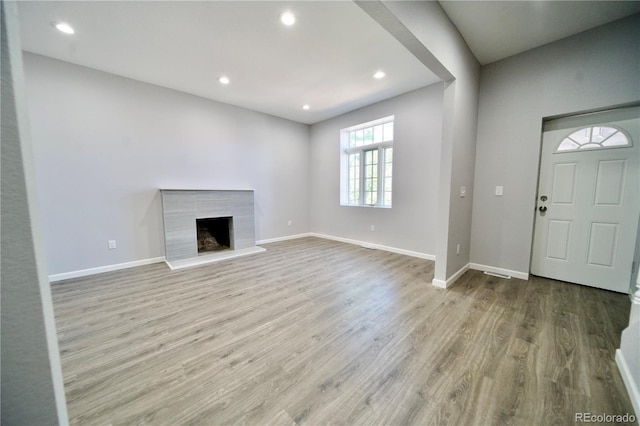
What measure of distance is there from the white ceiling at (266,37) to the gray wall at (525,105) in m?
0.19

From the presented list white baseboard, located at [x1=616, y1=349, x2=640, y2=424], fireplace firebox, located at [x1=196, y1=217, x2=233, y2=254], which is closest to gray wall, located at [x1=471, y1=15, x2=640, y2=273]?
white baseboard, located at [x1=616, y1=349, x2=640, y2=424]

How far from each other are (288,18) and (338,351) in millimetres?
2935

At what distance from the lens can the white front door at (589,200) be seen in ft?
7.72

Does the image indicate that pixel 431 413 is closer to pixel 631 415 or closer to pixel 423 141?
pixel 631 415

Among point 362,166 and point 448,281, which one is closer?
point 448,281

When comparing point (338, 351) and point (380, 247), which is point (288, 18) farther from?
point (380, 247)

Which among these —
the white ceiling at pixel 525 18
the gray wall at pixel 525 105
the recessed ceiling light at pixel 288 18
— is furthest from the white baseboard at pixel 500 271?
the recessed ceiling light at pixel 288 18

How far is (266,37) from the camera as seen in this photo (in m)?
2.39

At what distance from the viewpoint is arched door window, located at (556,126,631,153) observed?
7.83 feet

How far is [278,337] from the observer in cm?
178

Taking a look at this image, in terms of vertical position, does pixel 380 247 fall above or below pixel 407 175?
below

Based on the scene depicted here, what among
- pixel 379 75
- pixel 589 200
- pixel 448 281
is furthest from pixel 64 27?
pixel 589 200

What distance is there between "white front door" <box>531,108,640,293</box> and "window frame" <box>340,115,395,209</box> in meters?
2.08

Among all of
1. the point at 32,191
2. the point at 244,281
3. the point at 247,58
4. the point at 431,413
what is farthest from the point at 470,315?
the point at 247,58
